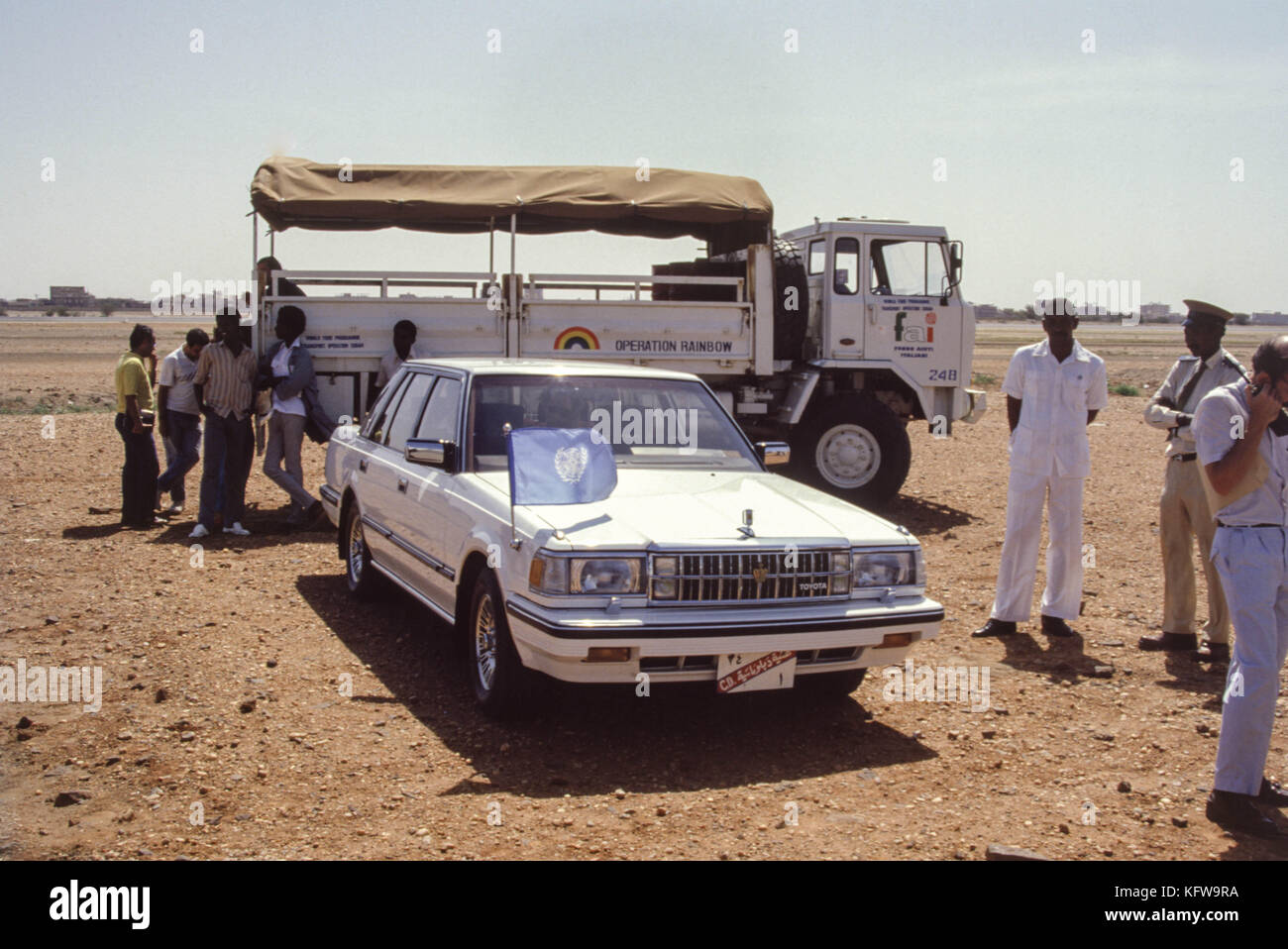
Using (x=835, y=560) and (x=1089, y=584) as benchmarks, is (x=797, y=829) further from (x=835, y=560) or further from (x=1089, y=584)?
(x=1089, y=584)

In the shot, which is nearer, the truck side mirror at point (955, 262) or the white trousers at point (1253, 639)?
the white trousers at point (1253, 639)

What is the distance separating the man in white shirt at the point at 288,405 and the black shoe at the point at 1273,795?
814 centimetres

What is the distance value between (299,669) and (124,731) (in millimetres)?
1158

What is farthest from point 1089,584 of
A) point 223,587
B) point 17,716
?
point 17,716

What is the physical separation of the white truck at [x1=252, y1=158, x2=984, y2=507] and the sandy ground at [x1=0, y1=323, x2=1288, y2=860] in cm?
349

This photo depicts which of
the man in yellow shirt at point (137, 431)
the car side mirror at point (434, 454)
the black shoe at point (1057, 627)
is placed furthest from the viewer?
the man in yellow shirt at point (137, 431)

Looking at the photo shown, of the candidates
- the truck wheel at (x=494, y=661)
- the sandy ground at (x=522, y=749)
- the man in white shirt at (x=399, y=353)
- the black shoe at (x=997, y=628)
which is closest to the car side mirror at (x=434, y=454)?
the truck wheel at (x=494, y=661)

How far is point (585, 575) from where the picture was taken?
16.1 ft

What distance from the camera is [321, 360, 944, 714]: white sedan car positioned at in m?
4.93

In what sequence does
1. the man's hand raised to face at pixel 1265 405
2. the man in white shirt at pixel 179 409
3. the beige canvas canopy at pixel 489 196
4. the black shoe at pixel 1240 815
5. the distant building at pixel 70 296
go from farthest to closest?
1. the distant building at pixel 70 296
2. the beige canvas canopy at pixel 489 196
3. the man in white shirt at pixel 179 409
4. the black shoe at pixel 1240 815
5. the man's hand raised to face at pixel 1265 405

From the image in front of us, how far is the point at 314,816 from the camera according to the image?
175 inches

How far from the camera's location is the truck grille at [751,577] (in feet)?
16.4

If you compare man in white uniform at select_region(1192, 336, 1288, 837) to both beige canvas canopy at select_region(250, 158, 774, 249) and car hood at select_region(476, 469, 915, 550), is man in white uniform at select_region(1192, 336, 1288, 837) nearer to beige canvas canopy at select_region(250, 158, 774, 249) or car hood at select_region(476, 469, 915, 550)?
car hood at select_region(476, 469, 915, 550)

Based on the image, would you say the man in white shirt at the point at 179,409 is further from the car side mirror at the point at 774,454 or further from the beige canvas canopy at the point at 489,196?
the car side mirror at the point at 774,454
